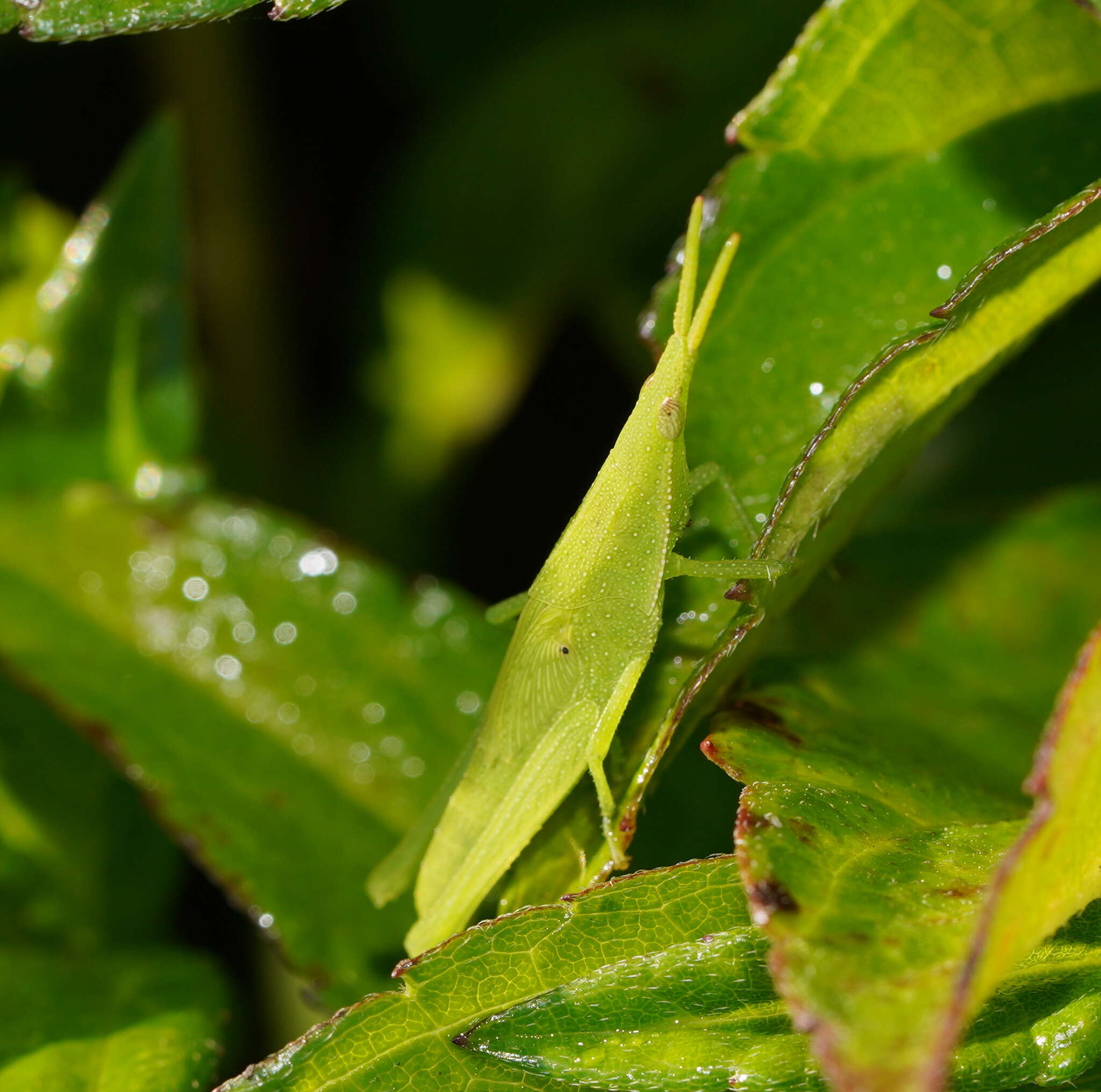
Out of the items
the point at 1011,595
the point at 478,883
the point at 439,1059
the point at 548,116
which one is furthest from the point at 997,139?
the point at 548,116

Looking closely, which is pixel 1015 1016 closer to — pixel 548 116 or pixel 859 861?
pixel 859 861

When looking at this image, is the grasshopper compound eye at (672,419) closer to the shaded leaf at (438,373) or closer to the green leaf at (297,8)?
the green leaf at (297,8)

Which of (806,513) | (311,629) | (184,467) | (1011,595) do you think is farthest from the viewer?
(184,467)

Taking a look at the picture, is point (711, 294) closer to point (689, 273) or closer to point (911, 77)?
point (689, 273)

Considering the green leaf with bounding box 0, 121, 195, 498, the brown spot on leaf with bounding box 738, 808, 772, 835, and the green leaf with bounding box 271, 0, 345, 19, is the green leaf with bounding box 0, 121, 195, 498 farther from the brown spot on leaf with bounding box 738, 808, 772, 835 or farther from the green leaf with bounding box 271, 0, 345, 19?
the brown spot on leaf with bounding box 738, 808, 772, 835

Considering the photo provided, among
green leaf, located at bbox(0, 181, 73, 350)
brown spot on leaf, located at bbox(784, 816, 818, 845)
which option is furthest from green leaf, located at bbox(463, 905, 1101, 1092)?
green leaf, located at bbox(0, 181, 73, 350)

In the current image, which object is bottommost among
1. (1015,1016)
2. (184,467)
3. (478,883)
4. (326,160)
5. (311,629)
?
(1015,1016)
